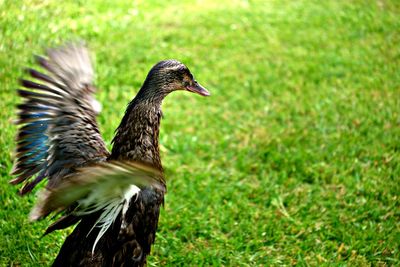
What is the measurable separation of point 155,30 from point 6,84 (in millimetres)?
2193

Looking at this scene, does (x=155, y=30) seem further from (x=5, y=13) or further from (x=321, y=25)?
(x=321, y=25)

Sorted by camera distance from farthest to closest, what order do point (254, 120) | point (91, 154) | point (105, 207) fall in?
point (254, 120) → point (91, 154) → point (105, 207)

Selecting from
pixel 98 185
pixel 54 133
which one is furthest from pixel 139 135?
pixel 98 185

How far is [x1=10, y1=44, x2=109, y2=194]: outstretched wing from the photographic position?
313 centimetres

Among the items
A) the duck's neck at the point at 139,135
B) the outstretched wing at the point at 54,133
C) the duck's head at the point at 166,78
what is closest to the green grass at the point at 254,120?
the outstretched wing at the point at 54,133

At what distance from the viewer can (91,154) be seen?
10.3 feet

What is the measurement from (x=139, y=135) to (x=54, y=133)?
566mm

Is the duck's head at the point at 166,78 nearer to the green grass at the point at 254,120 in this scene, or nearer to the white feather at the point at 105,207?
the white feather at the point at 105,207

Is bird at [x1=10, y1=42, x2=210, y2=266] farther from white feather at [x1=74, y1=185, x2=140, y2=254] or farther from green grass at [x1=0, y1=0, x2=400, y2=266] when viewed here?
green grass at [x1=0, y1=0, x2=400, y2=266]

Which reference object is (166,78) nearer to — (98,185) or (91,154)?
(91,154)

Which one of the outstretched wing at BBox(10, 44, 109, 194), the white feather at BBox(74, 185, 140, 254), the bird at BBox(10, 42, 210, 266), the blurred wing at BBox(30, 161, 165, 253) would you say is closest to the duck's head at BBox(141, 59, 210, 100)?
the bird at BBox(10, 42, 210, 266)

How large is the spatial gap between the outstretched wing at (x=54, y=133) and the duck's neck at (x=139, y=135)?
0.69 ft

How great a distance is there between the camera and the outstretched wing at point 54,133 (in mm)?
3131

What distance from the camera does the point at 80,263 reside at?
2.86m
